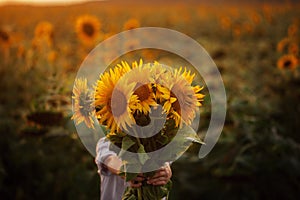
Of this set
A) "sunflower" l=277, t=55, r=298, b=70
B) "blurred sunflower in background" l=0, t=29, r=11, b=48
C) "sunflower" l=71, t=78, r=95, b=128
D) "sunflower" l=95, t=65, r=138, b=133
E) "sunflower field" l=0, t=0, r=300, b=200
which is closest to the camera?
"sunflower" l=95, t=65, r=138, b=133

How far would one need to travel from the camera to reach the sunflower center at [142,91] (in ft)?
6.33

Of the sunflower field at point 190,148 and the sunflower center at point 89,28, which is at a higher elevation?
the sunflower center at point 89,28

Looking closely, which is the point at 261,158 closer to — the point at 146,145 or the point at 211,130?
the point at 211,130

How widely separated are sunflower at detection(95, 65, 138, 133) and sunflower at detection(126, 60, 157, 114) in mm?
25

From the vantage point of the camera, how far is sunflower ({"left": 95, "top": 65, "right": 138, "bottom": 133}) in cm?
192

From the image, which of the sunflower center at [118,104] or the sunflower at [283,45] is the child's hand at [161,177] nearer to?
the sunflower center at [118,104]

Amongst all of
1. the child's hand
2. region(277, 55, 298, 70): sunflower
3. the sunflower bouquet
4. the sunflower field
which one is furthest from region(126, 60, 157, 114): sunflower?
region(277, 55, 298, 70): sunflower

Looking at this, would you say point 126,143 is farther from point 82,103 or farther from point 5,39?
point 5,39

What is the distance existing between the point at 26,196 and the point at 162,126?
2755 millimetres

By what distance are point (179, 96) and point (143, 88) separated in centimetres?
14

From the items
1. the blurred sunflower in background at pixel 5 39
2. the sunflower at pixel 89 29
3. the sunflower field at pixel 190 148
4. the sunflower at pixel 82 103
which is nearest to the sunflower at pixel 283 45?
the sunflower field at pixel 190 148

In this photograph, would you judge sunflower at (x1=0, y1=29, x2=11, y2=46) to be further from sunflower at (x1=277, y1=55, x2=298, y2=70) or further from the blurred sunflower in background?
sunflower at (x1=277, y1=55, x2=298, y2=70)

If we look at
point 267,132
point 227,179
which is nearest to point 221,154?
point 227,179

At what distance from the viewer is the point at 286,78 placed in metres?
5.50
